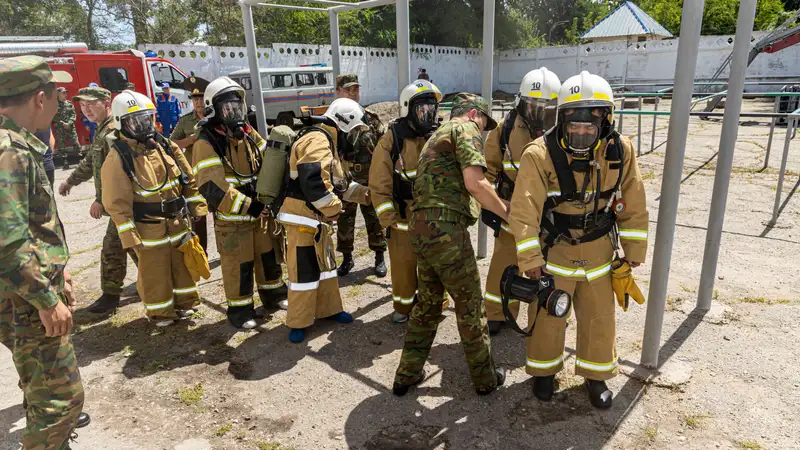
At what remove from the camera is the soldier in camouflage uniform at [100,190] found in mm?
4816

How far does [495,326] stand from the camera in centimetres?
432

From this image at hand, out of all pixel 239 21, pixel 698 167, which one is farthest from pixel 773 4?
pixel 239 21

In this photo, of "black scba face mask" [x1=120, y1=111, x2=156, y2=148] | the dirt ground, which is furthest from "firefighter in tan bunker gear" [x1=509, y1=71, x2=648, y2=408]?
"black scba face mask" [x1=120, y1=111, x2=156, y2=148]

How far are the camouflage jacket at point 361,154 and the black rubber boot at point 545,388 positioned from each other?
3000mm

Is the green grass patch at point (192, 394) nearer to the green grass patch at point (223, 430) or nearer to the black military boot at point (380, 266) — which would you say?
the green grass patch at point (223, 430)

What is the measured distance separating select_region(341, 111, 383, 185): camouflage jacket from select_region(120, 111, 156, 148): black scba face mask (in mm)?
1865

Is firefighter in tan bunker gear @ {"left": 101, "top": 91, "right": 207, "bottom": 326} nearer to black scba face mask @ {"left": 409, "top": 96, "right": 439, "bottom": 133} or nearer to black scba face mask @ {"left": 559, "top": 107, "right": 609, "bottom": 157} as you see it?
black scba face mask @ {"left": 409, "top": 96, "right": 439, "bottom": 133}

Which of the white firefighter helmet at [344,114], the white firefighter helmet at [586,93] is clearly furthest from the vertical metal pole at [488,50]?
the white firefighter helmet at [586,93]

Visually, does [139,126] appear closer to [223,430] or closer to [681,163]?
[223,430]

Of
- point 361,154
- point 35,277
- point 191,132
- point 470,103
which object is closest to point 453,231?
point 470,103

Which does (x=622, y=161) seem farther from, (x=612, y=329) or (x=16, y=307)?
(x=16, y=307)

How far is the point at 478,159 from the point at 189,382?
8.88 ft

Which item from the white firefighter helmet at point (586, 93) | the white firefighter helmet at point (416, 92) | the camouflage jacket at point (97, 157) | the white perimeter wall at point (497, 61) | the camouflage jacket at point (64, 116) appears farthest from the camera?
the white perimeter wall at point (497, 61)

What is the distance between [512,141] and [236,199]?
7.65 feet
